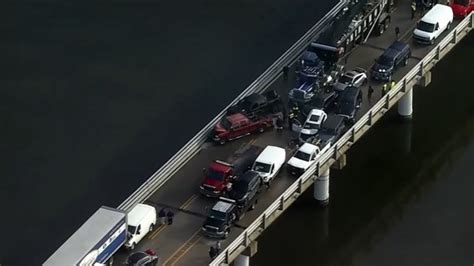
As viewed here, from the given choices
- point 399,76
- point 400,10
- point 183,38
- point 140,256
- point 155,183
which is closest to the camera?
point 140,256

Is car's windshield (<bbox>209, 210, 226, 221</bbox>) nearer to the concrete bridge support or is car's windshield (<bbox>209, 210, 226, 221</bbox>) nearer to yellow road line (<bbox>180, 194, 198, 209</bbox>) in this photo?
yellow road line (<bbox>180, 194, 198, 209</bbox>)

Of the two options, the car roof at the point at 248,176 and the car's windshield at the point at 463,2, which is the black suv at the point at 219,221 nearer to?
the car roof at the point at 248,176

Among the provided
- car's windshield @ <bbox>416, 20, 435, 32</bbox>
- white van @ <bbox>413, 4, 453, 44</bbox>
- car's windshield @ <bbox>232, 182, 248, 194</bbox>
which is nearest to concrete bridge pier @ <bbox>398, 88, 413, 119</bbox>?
white van @ <bbox>413, 4, 453, 44</bbox>

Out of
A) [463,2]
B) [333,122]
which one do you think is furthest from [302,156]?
[463,2]

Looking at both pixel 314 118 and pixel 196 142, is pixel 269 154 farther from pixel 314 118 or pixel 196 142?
pixel 314 118

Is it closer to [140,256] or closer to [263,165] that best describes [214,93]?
[263,165]

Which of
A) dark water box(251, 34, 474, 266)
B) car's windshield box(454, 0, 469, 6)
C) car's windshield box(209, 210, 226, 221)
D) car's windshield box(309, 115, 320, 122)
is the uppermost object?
car's windshield box(454, 0, 469, 6)

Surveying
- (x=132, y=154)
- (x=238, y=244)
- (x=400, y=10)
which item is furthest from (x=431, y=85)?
(x=238, y=244)
